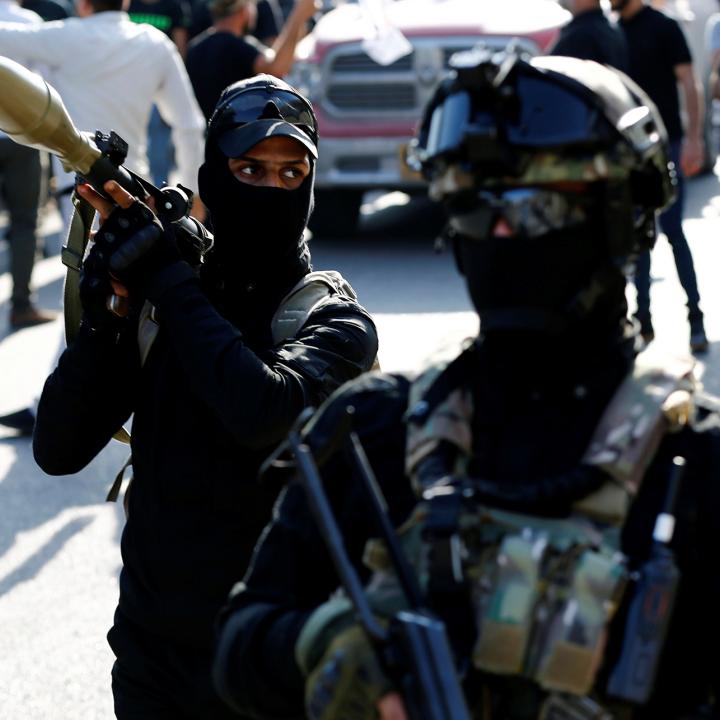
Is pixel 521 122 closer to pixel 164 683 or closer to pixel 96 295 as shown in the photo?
pixel 96 295

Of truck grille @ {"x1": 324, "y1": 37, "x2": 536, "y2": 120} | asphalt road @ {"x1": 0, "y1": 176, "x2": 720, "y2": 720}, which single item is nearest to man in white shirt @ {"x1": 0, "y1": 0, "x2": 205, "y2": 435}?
asphalt road @ {"x1": 0, "y1": 176, "x2": 720, "y2": 720}

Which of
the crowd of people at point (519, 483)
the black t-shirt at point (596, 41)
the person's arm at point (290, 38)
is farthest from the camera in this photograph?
the person's arm at point (290, 38)

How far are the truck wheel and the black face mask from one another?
871 centimetres

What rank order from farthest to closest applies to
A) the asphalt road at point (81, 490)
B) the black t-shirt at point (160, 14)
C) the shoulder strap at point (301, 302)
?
the black t-shirt at point (160, 14) → the asphalt road at point (81, 490) → the shoulder strap at point (301, 302)

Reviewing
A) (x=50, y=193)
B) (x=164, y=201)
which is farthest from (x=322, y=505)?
(x=50, y=193)

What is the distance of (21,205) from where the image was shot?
9547 millimetres

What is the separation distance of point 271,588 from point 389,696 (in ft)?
0.97

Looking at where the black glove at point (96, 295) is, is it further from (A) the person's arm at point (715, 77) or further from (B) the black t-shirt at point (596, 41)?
(A) the person's arm at point (715, 77)

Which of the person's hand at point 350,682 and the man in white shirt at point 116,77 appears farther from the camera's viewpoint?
the man in white shirt at point 116,77

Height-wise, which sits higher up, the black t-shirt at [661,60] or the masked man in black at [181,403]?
the masked man in black at [181,403]

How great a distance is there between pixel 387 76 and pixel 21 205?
320cm

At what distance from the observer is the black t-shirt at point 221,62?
380 inches

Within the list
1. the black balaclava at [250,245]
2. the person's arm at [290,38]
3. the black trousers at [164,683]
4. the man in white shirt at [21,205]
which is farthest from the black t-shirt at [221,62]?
the black trousers at [164,683]

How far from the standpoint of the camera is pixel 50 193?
14.4m
